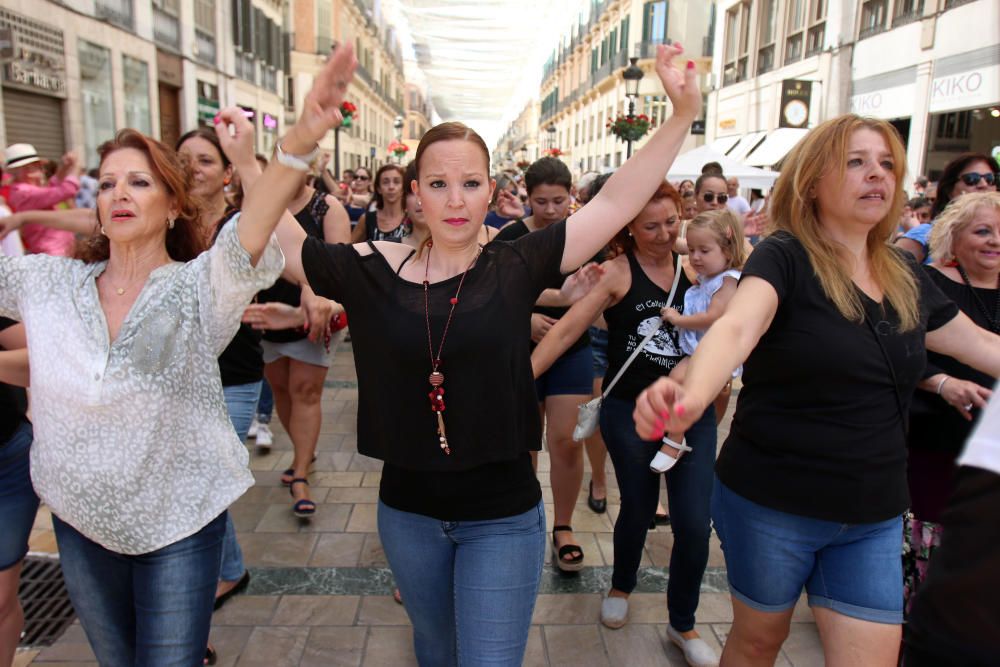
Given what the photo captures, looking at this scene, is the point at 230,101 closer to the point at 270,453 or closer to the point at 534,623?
the point at 270,453

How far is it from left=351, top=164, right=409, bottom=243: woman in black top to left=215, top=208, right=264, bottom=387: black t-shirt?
2.30m

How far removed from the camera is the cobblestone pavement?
311cm

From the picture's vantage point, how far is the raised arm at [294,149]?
1.76 m

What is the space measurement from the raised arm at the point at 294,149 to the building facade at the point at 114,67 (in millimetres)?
11616

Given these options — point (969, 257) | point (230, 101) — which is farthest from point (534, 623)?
point (230, 101)

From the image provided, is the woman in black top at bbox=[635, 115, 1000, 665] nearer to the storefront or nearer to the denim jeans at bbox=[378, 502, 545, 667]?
the denim jeans at bbox=[378, 502, 545, 667]

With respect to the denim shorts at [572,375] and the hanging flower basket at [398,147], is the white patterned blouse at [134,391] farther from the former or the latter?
the hanging flower basket at [398,147]

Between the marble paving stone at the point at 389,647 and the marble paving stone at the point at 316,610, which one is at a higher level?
the marble paving stone at the point at 316,610

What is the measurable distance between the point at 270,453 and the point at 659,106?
34435 millimetres

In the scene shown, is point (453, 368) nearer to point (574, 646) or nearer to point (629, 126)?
point (574, 646)

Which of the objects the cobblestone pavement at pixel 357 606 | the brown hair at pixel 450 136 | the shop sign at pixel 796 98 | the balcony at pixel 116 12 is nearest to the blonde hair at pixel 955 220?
the cobblestone pavement at pixel 357 606

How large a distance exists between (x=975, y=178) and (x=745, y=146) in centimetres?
1810

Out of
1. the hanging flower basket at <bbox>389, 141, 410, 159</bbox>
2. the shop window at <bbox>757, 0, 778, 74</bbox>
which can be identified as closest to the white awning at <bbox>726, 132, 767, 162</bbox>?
the shop window at <bbox>757, 0, 778, 74</bbox>

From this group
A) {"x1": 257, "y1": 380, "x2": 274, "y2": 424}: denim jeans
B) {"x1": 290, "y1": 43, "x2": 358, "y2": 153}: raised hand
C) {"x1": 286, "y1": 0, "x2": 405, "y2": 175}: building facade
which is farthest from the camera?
{"x1": 286, "y1": 0, "x2": 405, "y2": 175}: building facade
